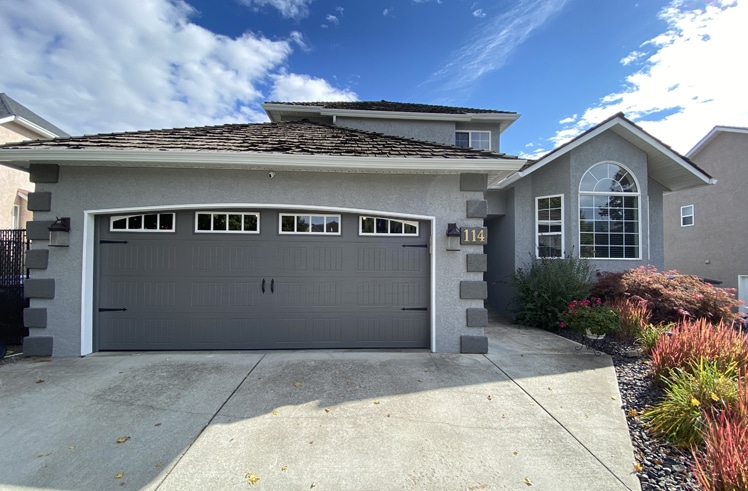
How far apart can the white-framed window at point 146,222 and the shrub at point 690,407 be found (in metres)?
7.01

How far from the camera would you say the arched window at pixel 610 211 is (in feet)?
29.8

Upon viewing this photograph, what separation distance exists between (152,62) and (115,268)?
589cm

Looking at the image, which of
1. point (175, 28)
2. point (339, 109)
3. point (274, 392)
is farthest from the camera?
point (339, 109)

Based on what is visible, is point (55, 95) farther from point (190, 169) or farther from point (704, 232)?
point (704, 232)

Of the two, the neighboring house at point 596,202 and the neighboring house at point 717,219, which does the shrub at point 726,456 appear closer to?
the neighboring house at point 596,202

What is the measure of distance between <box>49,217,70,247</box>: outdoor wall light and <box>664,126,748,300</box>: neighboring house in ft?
65.2

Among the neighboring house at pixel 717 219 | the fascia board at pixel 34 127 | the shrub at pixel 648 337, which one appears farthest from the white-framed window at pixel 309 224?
the neighboring house at pixel 717 219

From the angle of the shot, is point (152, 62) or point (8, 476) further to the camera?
point (152, 62)

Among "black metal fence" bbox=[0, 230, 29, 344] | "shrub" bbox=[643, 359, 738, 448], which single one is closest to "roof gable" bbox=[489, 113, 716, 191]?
"shrub" bbox=[643, 359, 738, 448]

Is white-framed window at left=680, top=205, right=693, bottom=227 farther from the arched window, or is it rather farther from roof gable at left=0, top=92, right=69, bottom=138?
roof gable at left=0, top=92, right=69, bottom=138

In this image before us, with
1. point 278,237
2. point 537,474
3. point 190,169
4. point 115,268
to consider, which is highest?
point 190,169

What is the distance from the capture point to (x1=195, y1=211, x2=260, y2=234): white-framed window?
5551 mm

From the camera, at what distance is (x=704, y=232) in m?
13.4

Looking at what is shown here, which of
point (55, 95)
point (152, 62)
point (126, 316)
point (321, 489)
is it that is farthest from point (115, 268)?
point (55, 95)
